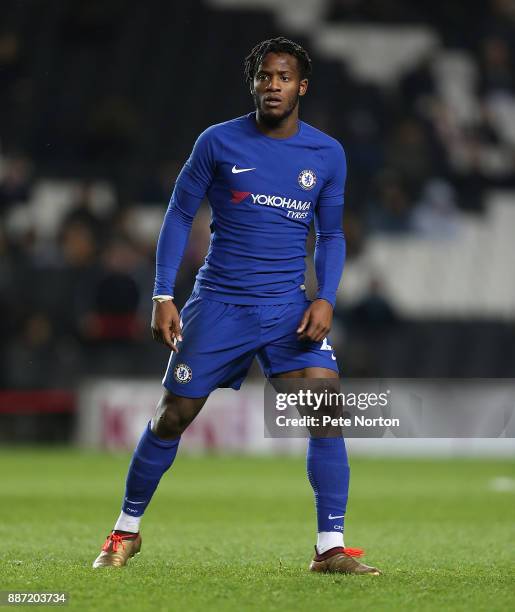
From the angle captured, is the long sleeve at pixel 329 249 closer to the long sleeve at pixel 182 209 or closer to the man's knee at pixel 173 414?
the long sleeve at pixel 182 209

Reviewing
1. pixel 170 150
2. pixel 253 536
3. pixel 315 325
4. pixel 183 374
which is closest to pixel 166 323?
pixel 183 374

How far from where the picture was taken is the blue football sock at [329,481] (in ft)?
16.6

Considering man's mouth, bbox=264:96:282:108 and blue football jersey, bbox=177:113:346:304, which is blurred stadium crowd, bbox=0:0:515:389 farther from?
man's mouth, bbox=264:96:282:108

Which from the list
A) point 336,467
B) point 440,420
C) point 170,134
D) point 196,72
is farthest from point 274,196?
point 196,72

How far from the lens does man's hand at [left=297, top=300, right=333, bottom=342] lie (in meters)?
5.00

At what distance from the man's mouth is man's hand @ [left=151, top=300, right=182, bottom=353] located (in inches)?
32.0

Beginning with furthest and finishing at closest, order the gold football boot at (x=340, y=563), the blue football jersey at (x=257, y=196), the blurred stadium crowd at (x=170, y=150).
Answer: the blurred stadium crowd at (x=170, y=150) → the blue football jersey at (x=257, y=196) → the gold football boot at (x=340, y=563)

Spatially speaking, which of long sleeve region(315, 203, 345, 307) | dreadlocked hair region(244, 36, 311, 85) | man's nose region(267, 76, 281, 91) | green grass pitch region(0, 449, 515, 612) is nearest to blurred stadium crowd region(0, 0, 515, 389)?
green grass pitch region(0, 449, 515, 612)

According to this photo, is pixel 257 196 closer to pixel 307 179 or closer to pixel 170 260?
pixel 307 179

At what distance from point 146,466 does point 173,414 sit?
24 centimetres

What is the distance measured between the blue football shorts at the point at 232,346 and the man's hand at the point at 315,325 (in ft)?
0.24

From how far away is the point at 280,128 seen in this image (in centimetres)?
513

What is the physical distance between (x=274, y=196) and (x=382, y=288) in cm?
1012

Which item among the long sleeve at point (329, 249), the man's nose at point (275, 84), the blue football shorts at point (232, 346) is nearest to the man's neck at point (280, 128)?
the man's nose at point (275, 84)
